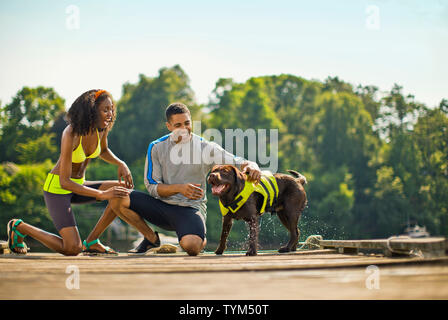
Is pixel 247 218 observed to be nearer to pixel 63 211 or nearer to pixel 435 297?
pixel 63 211

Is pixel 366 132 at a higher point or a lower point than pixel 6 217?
higher

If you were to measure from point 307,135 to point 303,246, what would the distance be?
41912 millimetres

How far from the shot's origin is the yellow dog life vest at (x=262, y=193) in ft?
19.2

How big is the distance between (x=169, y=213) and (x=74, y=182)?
106 cm

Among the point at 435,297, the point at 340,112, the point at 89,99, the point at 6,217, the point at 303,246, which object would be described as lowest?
the point at 6,217

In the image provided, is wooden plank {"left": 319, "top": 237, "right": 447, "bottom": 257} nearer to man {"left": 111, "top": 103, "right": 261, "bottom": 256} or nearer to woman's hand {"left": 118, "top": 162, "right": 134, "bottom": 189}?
man {"left": 111, "top": 103, "right": 261, "bottom": 256}

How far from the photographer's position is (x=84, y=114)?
5496mm

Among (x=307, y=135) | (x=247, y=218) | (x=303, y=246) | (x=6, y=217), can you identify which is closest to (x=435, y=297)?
(x=247, y=218)

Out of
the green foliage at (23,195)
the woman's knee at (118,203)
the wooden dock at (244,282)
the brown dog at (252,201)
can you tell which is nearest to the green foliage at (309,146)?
the green foliage at (23,195)

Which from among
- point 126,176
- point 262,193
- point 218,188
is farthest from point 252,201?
point 126,176

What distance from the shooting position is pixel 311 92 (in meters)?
50.7

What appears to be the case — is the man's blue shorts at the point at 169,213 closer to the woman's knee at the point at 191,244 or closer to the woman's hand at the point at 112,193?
the woman's knee at the point at 191,244

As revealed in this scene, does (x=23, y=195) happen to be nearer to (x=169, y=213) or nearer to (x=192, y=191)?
(x=169, y=213)

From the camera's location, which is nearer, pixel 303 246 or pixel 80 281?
pixel 80 281
